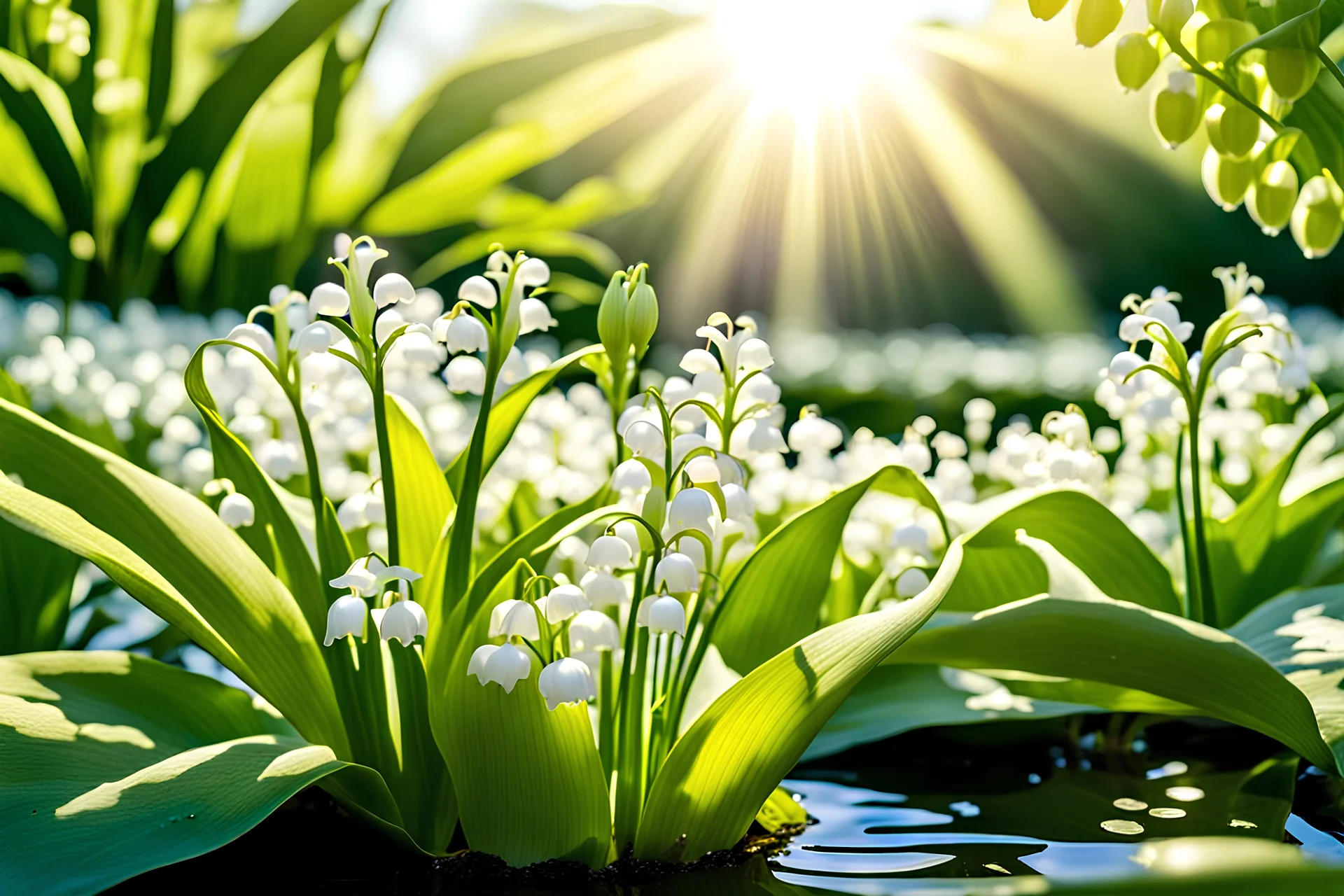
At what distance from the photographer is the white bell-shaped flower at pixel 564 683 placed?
94 centimetres

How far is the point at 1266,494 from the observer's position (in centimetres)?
169

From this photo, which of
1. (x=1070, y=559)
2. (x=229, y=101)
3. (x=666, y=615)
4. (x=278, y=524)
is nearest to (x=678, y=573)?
(x=666, y=615)

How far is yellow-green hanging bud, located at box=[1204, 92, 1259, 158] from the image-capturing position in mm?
1360

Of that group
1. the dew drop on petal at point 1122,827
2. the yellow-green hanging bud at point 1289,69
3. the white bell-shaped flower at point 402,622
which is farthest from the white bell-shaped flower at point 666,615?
the yellow-green hanging bud at point 1289,69

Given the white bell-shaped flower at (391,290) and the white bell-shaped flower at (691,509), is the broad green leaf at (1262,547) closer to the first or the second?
the white bell-shaped flower at (691,509)

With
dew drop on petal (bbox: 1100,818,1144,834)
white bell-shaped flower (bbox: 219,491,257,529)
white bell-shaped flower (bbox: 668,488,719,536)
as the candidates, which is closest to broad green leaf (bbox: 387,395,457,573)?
white bell-shaped flower (bbox: 219,491,257,529)

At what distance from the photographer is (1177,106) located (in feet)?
4.46

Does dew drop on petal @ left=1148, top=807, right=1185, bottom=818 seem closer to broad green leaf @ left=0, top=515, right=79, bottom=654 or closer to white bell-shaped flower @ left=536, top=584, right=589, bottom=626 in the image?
white bell-shaped flower @ left=536, top=584, right=589, bottom=626

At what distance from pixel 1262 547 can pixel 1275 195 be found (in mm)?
584

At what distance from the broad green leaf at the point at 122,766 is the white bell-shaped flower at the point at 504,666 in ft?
0.69

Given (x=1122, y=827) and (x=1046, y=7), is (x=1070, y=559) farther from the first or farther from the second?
(x=1046, y=7)

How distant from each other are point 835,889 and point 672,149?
7.67 m

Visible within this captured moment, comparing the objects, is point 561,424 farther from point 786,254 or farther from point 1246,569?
point 786,254

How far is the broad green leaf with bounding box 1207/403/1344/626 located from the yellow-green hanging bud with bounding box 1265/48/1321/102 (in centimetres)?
66
